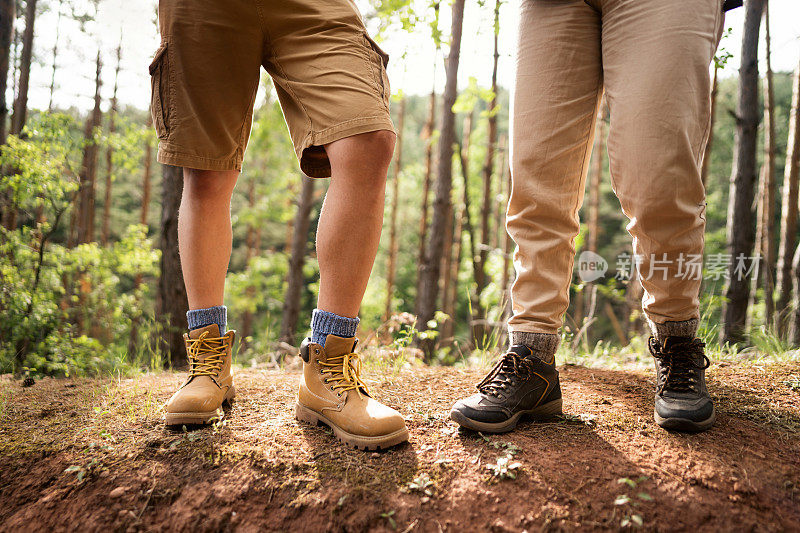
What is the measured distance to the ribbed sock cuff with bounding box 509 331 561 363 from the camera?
158 cm

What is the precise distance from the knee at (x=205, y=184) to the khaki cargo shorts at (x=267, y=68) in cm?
7

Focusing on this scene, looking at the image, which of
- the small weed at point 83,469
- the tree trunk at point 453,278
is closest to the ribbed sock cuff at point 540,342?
the small weed at point 83,469

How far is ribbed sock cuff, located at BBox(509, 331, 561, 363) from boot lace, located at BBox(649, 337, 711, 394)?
0.37m

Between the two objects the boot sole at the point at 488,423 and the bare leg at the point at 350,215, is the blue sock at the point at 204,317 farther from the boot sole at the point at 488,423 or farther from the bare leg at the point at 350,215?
the boot sole at the point at 488,423

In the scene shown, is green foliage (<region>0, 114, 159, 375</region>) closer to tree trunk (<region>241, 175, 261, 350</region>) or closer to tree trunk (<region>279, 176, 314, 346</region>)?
tree trunk (<region>279, 176, 314, 346</region>)

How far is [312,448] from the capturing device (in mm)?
1382

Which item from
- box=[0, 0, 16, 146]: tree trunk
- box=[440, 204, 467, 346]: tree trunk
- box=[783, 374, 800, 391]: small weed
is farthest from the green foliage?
box=[440, 204, 467, 346]: tree trunk

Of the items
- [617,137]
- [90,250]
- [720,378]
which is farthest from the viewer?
[90,250]

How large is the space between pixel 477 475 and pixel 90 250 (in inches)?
326

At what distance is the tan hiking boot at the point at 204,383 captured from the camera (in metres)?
1.53

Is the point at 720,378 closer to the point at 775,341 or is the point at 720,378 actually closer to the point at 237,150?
the point at 775,341

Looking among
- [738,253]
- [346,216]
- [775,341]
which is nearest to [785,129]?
[738,253]

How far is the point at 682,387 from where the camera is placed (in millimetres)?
1527

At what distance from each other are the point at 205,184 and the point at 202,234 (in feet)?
0.62
